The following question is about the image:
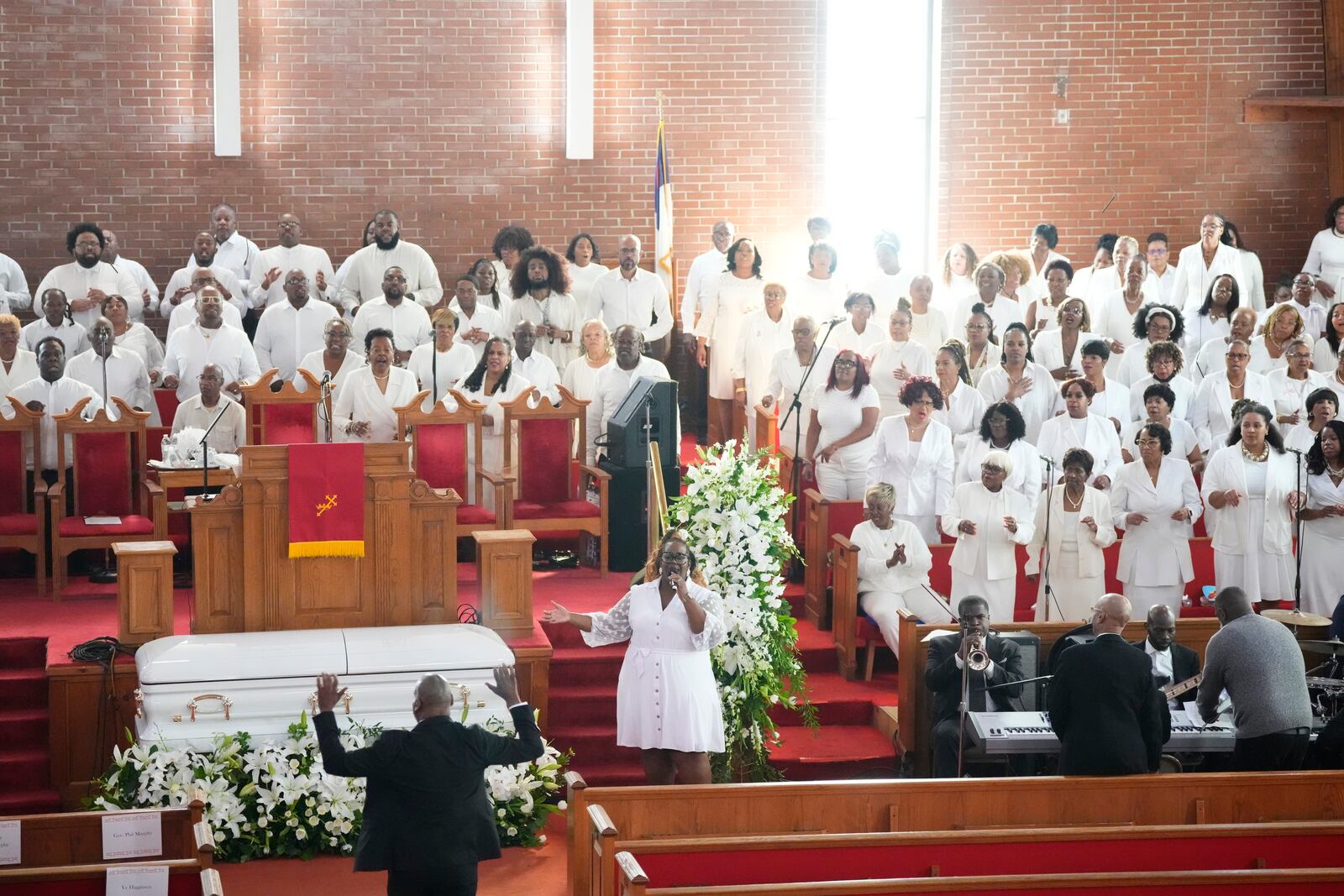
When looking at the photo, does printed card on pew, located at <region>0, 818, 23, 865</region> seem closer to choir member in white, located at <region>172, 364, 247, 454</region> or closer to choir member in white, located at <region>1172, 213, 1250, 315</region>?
choir member in white, located at <region>172, 364, 247, 454</region>

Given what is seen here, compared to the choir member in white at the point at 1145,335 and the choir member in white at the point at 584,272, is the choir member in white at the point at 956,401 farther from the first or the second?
the choir member in white at the point at 584,272

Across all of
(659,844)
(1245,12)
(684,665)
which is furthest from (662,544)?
(1245,12)

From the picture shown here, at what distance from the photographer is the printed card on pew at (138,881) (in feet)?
19.6

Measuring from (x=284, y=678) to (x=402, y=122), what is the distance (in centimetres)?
761

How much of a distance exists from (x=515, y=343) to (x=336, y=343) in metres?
1.23

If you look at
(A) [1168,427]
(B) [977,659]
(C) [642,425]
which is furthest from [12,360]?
(A) [1168,427]

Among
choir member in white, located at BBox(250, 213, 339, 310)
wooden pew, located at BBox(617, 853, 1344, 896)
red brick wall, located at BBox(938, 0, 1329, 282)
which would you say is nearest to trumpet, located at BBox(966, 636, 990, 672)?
wooden pew, located at BBox(617, 853, 1344, 896)

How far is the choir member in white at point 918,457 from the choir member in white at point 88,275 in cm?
612

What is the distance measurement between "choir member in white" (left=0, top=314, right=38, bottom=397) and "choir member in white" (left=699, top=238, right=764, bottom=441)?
4858mm

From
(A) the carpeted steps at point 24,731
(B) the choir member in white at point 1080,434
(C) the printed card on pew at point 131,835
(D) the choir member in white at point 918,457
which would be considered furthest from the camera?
(B) the choir member in white at point 1080,434

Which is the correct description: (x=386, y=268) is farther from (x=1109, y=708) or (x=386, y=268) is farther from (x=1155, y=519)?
(x=1109, y=708)

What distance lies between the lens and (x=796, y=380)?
11.7 m

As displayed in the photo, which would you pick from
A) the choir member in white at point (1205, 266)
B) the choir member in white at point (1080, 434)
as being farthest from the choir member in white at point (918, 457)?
the choir member in white at point (1205, 266)

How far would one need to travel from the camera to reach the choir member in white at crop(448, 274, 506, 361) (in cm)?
1215
